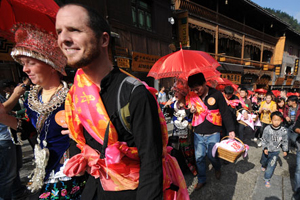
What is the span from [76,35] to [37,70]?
1032 mm

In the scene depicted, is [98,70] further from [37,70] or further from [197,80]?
[197,80]

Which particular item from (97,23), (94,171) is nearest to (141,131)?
(94,171)

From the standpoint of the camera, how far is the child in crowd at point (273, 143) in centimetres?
294

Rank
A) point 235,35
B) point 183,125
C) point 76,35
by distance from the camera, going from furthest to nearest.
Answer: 1. point 235,35
2. point 183,125
3. point 76,35

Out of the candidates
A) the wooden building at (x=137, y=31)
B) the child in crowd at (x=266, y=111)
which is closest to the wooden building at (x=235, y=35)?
the wooden building at (x=137, y=31)

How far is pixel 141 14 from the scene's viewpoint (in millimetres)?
9047

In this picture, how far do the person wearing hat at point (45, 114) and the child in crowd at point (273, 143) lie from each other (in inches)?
138

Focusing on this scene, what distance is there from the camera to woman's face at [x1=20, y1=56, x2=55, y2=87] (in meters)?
1.57

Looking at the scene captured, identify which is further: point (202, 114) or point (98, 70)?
point (202, 114)

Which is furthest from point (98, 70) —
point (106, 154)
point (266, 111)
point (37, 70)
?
point (266, 111)

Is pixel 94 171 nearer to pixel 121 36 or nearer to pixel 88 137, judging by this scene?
pixel 88 137

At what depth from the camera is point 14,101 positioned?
5.87 ft

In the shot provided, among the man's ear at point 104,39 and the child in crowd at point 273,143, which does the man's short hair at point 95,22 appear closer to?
the man's ear at point 104,39

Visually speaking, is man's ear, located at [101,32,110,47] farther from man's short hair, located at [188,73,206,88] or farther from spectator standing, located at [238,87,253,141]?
spectator standing, located at [238,87,253,141]
